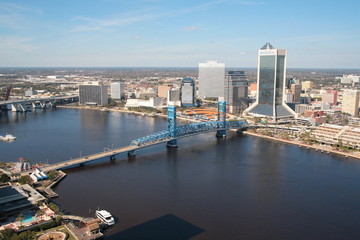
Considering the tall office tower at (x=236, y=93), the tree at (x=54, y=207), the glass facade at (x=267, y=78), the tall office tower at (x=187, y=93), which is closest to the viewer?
the tree at (x=54, y=207)

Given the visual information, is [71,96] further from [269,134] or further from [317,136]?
[317,136]

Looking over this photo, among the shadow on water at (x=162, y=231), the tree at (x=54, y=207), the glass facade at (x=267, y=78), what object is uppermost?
the glass facade at (x=267, y=78)

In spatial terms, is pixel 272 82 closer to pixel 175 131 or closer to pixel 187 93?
pixel 187 93

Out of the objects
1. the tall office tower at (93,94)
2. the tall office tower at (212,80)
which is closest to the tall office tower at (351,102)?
the tall office tower at (212,80)

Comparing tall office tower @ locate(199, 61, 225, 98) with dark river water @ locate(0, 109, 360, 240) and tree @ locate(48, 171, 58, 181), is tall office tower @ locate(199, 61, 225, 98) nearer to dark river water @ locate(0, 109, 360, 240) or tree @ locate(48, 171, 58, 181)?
dark river water @ locate(0, 109, 360, 240)

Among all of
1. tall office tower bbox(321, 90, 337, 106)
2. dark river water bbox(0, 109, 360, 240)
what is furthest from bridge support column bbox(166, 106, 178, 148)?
tall office tower bbox(321, 90, 337, 106)

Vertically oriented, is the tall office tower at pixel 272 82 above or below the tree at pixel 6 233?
above

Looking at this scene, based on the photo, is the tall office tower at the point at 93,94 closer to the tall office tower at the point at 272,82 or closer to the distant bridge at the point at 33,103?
the distant bridge at the point at 33,103

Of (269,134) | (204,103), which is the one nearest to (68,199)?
(269,134)
